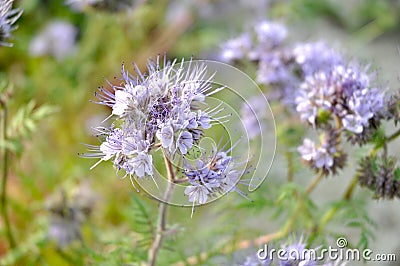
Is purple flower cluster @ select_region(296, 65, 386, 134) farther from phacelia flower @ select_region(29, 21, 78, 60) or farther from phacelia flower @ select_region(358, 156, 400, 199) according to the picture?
phacelia flower @ select_region(29, 21, 78, 60)

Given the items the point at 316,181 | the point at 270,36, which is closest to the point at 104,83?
the point at 270,36

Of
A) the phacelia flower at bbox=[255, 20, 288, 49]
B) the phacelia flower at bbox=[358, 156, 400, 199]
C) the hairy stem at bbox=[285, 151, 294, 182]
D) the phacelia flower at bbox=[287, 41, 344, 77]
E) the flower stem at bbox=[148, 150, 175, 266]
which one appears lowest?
the flower stem at bbox=[148, 150, 175, 266]

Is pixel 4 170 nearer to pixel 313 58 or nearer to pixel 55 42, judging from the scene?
pixel 313 58

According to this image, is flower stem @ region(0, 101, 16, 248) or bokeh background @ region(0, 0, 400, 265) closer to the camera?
flower stem @ region(0, 101, 16, 248)

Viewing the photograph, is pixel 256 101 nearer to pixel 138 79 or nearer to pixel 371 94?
pixel 371 94

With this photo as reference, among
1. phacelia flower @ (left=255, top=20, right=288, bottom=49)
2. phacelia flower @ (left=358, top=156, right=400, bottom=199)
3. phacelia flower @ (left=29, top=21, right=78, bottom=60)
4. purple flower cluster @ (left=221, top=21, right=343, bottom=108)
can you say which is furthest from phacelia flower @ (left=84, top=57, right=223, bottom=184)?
phacelia flower @ (left=29, top=21, right=78, bottom=60)

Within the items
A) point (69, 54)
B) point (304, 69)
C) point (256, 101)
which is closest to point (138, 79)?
point (304, 69)

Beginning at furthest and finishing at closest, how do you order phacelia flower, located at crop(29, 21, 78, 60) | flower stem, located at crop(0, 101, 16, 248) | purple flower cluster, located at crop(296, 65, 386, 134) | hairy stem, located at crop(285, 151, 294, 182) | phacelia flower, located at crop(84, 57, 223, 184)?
phacelia flower, located at crop(29, 21, 78, 60) → hairy stem, located at crop(285, 151, 294, 182) → flower stem, located at crop(0, 101, 16, 248) → purple flower cluster, located at crop(296, 65, 386, 134) → phacelia flower, located at crop(84, 57, 223, 184)
